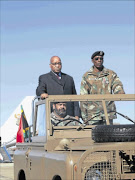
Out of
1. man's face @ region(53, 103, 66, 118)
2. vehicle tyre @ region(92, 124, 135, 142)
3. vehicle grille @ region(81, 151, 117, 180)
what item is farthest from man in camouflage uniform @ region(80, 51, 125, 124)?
vehicle grille @ region(81, 151, 117, 180)

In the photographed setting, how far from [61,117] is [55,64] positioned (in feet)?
3.25

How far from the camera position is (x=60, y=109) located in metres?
8.66

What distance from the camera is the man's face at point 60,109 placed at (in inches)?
337

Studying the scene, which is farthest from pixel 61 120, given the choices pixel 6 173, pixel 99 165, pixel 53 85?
pixel 6 173

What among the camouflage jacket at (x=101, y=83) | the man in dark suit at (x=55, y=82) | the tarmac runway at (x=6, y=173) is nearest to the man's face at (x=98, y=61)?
the camouflage jacket at (x=101, y=83)

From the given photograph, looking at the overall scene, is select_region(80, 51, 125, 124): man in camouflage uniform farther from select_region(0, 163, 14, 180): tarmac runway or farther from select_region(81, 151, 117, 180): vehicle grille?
select_region(0, 163, 14, 180): tarmac runway

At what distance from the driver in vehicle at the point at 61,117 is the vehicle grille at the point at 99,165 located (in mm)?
1973

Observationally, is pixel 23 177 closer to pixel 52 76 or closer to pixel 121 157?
pixel 52 76

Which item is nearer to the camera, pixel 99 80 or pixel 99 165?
pixel 99 165

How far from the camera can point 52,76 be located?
930 cm

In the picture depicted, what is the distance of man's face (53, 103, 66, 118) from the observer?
857 centimetres

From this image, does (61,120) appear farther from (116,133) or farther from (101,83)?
(116,133)

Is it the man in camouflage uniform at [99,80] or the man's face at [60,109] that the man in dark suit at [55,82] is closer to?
the man in camouflage uniform at [99,80]

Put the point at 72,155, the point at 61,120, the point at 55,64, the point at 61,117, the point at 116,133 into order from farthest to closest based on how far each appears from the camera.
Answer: the point at 55,64
the point at 61,117
the point at 61,120
the point at 116,133
the point at 72,155
